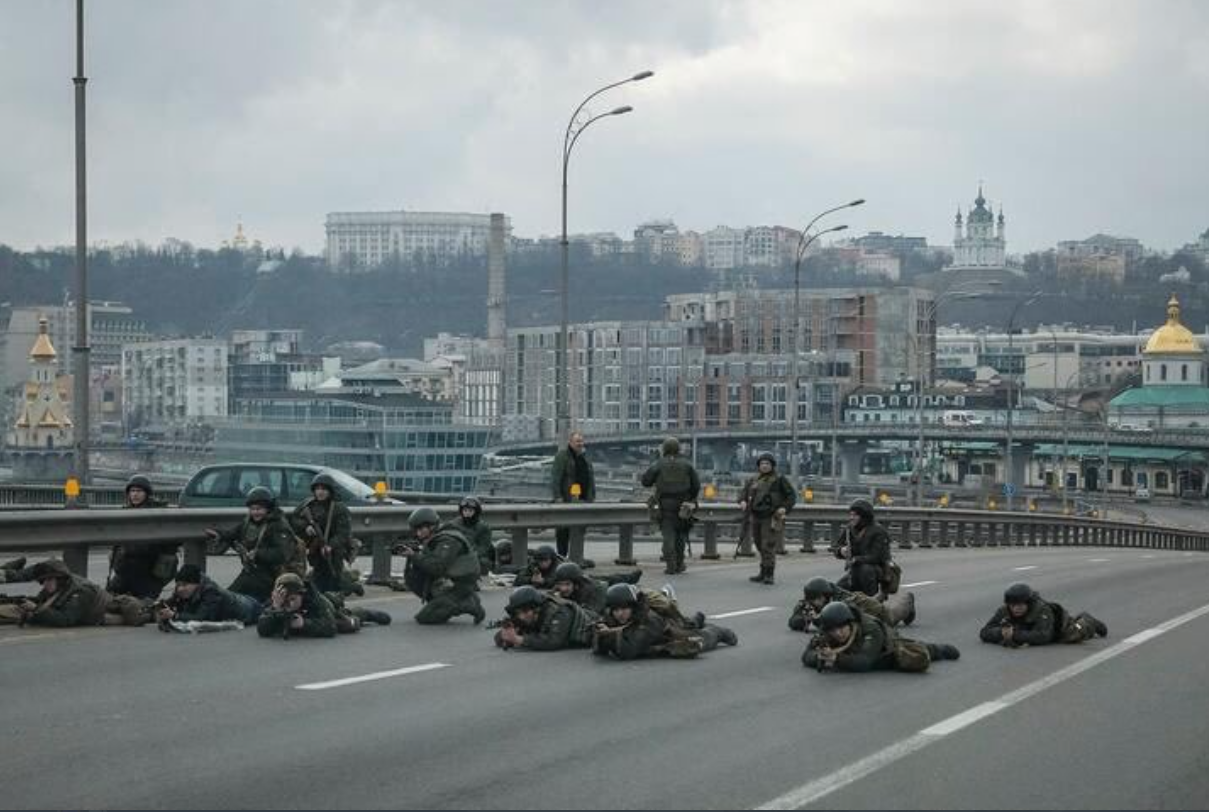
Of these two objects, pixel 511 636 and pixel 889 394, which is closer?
pixel 511 636

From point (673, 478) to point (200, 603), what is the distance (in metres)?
9.60

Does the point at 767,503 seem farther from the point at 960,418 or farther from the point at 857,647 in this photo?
the point at 960,418

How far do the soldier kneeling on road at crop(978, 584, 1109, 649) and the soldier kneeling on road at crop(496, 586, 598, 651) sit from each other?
3424mm

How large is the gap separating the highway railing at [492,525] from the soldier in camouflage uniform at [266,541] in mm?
1302

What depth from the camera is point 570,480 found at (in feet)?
90.2

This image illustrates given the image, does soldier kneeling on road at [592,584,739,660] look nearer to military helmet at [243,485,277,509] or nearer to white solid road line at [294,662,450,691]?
white solid road line at [294,662,450,691]

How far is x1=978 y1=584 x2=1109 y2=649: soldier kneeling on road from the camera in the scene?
16344mm

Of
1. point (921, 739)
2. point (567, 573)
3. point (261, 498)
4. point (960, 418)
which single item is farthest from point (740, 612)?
point (960, 418)

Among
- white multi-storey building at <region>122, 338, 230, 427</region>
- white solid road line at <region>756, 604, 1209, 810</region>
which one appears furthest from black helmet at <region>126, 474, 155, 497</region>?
white multi-storey building at <region>122, 338, 230, 427</region>

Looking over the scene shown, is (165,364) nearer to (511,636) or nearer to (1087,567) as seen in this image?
(1087,567)

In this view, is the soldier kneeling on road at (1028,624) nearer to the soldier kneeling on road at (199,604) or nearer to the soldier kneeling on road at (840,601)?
the soldier kneeling on road at (840,601)

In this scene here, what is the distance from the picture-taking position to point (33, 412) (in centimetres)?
8100

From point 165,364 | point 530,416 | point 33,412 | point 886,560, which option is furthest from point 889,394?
point 886,560

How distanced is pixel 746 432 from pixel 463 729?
10873 cm
